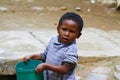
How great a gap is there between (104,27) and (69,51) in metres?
4.31

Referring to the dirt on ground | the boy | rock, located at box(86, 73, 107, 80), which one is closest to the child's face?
the boy

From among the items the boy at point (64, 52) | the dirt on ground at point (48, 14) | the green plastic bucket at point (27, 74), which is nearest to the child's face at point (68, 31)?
the boy at point (64, 52)

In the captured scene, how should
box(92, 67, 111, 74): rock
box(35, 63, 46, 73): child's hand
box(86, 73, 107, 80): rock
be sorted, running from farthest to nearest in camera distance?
1. box(92, 67, 111, 74): rock
2. box(86, 73, 107, 80): rock
3. box(35, 63, 46, 73): child's hand

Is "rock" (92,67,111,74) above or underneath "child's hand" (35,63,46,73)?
underneath

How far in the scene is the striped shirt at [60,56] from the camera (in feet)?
7.81

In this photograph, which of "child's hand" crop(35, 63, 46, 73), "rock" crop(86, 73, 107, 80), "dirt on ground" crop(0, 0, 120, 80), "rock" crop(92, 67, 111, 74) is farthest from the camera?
"dirt on ground" crop(0, 0, 120, 80)

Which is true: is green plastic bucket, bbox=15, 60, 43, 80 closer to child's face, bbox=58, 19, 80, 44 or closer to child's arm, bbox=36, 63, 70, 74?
child's arm, bbox=36, 63, 70, 74

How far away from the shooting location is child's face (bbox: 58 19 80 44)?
2383mm

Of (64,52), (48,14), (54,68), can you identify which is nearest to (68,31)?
(64,52)

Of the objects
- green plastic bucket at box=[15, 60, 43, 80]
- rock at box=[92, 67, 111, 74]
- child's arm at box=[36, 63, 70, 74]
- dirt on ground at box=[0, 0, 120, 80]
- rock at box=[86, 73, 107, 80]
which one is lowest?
dirt on ground at box=[0, 0, 120, 80]

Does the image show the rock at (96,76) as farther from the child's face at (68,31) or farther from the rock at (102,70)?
Result: the child's face at (68,31)

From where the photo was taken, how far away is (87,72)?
3479 millimetres

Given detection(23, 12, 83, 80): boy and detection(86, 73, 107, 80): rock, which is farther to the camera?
detection(86, 73, 107, 80): rock

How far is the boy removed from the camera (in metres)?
2.36
